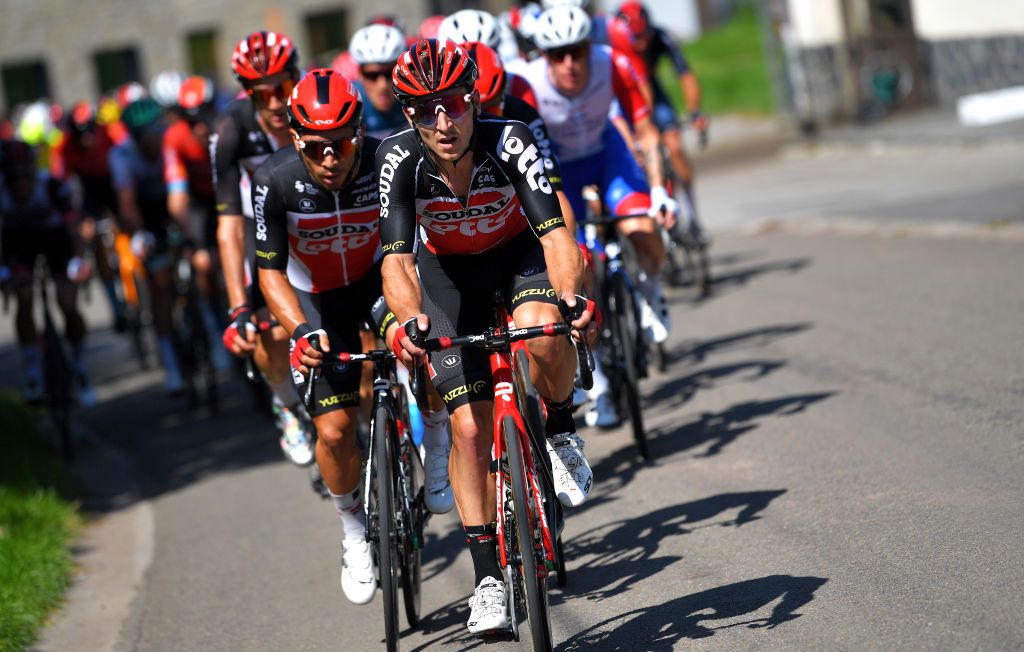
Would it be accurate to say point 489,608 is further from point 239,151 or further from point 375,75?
point 375,75

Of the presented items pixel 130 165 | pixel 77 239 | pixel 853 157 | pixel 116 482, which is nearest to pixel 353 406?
pixel 116 482

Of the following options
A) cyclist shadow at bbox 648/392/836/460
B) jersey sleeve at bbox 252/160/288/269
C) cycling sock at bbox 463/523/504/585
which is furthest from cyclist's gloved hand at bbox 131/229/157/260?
cycling sock at bbox 463/523/504/585

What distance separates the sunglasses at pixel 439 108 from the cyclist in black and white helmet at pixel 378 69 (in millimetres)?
3109

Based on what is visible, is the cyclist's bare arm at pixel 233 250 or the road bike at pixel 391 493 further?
the cyclist's bare arm at pixel 233 250

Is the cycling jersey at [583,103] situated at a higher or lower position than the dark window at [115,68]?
lower

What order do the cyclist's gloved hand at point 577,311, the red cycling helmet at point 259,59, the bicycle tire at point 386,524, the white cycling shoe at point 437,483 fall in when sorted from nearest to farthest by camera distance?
the cyclist's gloved hand at point 577,311 → the bicycle tire at point 386,524 → the white cycling shoe at point 437,483 → the red cycling helmet at point 259,59

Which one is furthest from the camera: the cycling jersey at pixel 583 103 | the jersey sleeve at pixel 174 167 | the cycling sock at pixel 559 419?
the jersey sleeve at pixel 174 167

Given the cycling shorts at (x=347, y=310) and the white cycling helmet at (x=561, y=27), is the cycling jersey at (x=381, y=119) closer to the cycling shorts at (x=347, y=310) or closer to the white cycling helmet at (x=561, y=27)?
the white cycling helmet at (x=561, y=27)

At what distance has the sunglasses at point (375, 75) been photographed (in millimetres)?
8797

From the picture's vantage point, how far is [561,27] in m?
8.55

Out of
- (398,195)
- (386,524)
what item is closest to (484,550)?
(386,524)

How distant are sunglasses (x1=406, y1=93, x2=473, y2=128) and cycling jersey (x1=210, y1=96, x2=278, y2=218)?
2967 mm

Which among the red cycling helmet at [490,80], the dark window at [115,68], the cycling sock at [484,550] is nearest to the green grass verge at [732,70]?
the dark window at [115,68]

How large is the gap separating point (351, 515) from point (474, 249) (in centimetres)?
139
